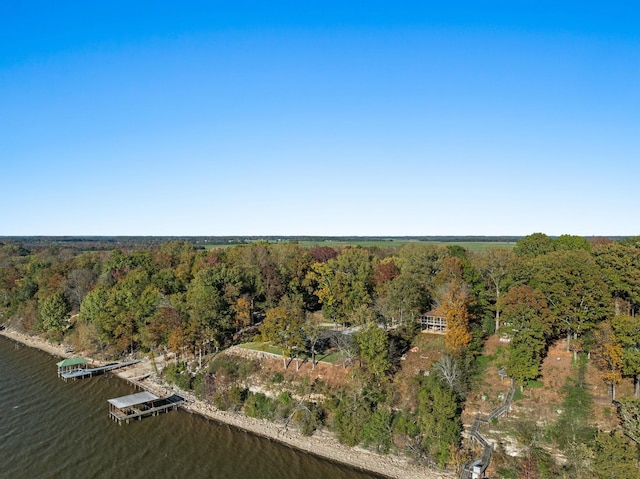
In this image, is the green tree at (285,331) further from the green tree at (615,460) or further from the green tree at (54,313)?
the green tree at (54,313)

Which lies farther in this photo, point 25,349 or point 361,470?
point 25,349

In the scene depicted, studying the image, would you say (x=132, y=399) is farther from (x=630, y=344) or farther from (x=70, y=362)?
(x=630, y=344)

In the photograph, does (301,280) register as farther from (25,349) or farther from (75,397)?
(25,349)

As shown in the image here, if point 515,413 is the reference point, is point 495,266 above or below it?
above

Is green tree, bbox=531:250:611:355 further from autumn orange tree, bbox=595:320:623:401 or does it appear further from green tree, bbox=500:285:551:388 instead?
green tree, bbox=500:285:551:388

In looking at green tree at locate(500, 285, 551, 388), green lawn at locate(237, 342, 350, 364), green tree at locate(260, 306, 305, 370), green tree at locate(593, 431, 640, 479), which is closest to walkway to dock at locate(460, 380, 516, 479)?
green tree at locate(500, 285, 551, 388)

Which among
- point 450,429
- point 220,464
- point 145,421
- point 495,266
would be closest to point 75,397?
point 145,421

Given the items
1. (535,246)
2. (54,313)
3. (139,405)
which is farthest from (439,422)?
(54,313)
